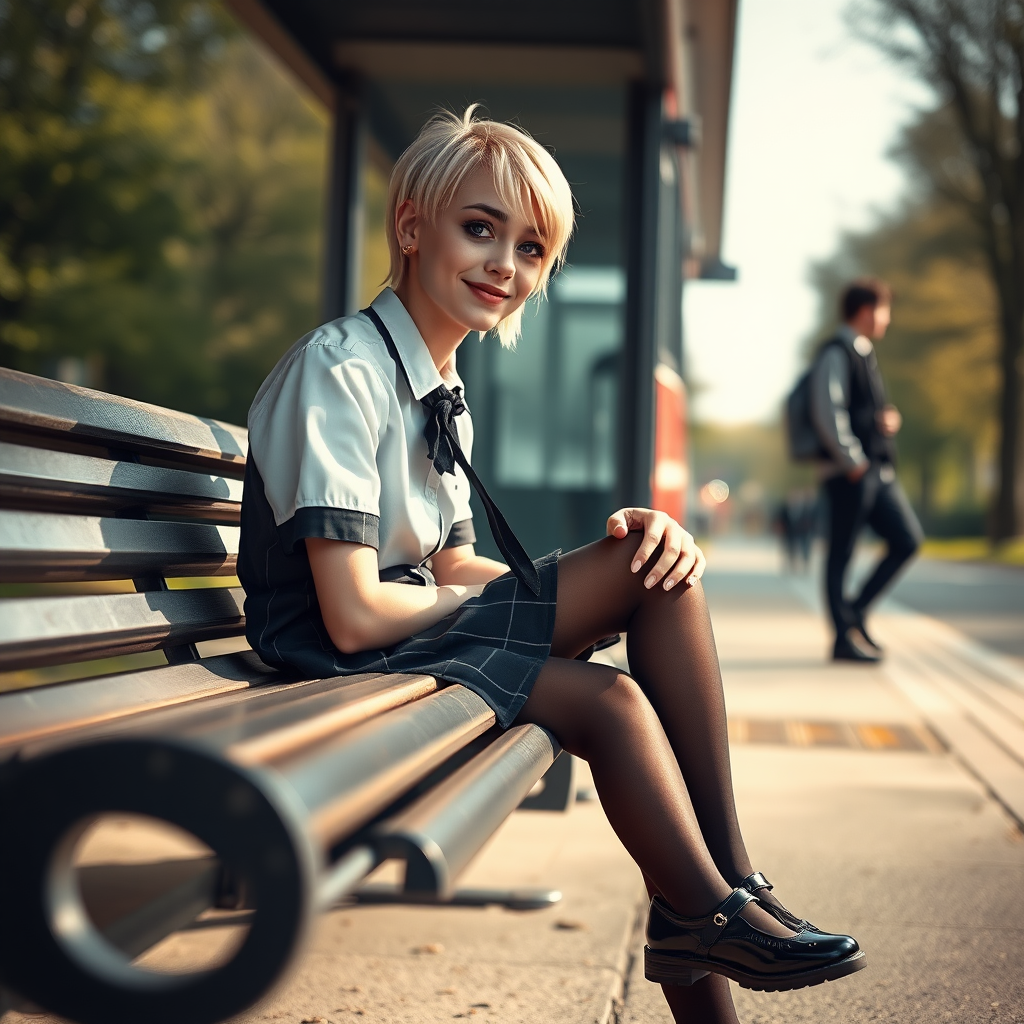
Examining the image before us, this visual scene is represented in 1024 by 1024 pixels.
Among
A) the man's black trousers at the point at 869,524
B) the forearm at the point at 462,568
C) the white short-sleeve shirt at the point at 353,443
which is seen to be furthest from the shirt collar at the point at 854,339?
the white short-sleeve shirt at the point at 353,443

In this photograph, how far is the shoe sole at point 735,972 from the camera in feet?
6.43

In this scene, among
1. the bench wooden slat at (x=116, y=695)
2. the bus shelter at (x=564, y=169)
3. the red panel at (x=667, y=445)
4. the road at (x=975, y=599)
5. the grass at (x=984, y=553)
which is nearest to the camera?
the bench wooden slat at (x=116, y=695)

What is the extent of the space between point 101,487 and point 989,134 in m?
27.4

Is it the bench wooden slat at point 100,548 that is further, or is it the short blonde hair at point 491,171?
the short blonde hair at point 491,171

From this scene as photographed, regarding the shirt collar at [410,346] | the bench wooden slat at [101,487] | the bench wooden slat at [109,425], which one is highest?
the shirt collar at [410,346]

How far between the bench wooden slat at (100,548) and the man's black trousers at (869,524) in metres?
5.96

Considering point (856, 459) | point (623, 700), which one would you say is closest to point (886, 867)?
point (623, 700)

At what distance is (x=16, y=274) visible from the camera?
51.2 ft

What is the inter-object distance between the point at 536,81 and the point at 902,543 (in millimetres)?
3808

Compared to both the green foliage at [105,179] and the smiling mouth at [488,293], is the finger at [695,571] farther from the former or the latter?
the green foliage at [105,179]

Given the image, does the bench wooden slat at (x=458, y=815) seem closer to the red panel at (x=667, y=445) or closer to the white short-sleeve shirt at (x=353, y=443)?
the white short-sleeve shirt at (x=353, y=443)

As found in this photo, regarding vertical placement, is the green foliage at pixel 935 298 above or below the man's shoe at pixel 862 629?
above

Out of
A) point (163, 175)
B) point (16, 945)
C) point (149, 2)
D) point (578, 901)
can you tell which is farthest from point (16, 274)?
point (16, 945)

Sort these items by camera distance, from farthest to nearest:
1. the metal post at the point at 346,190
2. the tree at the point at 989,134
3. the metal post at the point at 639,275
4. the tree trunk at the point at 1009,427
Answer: the tree trunk at the point at 1009,427, the tree at the point at 989,134, the metal post at the point at 346,190, the metal post at the point at 639,275
